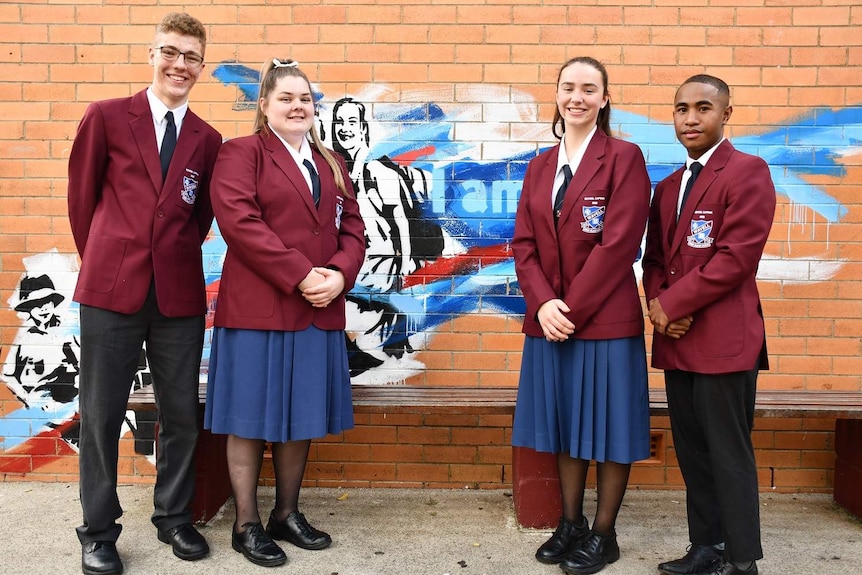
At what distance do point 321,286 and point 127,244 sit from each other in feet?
2.67

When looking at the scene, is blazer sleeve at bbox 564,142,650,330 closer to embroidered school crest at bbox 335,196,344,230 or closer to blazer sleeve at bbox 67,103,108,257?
embroidered school crest at bbox 335,196,344,230

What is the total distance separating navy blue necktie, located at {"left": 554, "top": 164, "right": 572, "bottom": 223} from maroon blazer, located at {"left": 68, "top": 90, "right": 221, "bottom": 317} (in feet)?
5.20

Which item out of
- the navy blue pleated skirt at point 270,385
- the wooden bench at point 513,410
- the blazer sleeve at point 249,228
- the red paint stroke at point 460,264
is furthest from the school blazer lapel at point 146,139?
the red paint stroke at point 460,264

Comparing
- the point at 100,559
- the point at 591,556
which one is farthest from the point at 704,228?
the point at 100,559

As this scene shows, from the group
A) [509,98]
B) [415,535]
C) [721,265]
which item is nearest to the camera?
[721,265]

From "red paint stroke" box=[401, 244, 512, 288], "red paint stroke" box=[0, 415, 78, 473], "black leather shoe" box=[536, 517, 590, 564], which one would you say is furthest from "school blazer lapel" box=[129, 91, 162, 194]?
"black leather shoe" box=[536, 517, 590, 564]

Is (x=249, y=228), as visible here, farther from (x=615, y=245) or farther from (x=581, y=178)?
(x=615, y=245)

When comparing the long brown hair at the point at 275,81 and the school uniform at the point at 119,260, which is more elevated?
the long brown hair at the point at 275,81

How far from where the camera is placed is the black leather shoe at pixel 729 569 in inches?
111

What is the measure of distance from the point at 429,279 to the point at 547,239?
3.71 ft

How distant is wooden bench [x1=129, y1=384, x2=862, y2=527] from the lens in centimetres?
346

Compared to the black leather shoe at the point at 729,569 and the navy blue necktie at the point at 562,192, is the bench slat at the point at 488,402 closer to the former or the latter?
the black leather shoe at the point at 729,569

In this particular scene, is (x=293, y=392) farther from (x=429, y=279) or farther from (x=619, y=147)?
(x=619, y=147)

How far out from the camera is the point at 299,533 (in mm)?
3271
